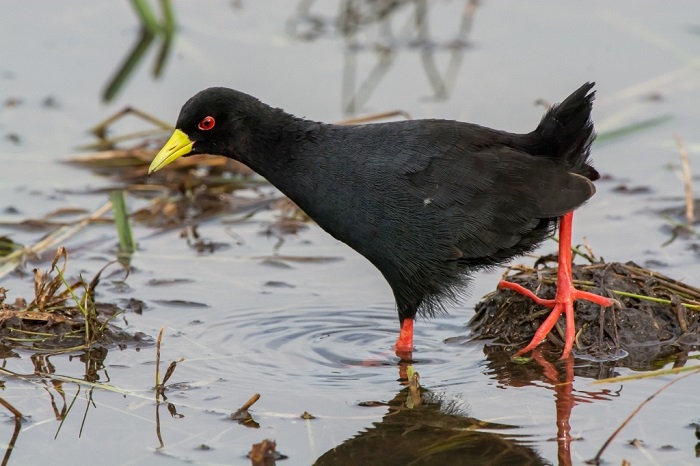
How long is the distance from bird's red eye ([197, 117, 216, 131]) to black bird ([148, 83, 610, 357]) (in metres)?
0.38

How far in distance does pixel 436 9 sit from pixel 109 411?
771 cm

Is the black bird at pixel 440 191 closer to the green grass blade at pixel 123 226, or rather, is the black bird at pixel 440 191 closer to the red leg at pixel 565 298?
the red leg at pixel 565 298

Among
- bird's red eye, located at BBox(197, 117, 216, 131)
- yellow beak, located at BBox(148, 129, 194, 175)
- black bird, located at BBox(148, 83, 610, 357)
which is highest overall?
bird's red eye, located at BBox(197, 117, 216, 131)

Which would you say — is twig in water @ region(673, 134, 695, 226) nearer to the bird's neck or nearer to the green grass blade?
the bird's neck

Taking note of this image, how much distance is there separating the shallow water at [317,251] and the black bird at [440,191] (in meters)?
0.48

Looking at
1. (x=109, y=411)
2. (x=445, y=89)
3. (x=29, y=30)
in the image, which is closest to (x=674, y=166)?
(x=445, y=89)

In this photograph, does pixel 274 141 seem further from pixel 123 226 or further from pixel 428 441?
pixel 428 441

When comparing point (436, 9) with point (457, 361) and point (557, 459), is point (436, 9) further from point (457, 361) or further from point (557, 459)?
point (557, 459)

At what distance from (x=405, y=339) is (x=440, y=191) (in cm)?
90

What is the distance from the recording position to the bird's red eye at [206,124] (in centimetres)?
693

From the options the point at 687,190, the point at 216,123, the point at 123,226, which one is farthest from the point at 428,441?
the point at 687,190

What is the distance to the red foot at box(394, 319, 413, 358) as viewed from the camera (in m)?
6.79

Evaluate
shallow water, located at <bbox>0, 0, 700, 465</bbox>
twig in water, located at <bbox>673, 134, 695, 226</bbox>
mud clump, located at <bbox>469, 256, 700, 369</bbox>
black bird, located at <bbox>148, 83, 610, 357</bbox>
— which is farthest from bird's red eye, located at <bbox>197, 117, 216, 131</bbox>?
twig in water, located at <bbox>673, 134, 695, 226</bbox>

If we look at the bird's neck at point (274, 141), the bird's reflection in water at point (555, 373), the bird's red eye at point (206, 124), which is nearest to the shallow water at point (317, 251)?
the bird's reflection in water at point (555, 373)
